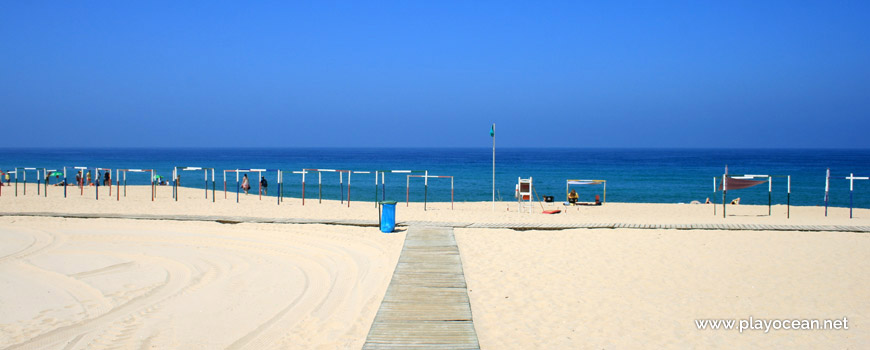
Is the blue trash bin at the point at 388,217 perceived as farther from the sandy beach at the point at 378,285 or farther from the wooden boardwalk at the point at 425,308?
the wooden boardwalk at the point at 425,308

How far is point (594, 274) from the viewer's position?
29.0 feet

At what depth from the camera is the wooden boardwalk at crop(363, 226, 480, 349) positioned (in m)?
5.45

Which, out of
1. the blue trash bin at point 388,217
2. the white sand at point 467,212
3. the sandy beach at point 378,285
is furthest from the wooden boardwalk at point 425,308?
the white sand at point 467,212

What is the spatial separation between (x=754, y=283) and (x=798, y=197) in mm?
29421

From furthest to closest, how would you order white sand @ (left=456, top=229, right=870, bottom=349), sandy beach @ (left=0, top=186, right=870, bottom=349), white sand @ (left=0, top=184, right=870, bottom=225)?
white sand @ (left=0, top=184, right=870, bottom=225) → sandy beach @ (left=0, top=186, right=870, bottom=349) → white sand @ (left=456, top=229, right=870, bottom=349)

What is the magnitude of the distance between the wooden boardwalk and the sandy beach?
0.73 ft

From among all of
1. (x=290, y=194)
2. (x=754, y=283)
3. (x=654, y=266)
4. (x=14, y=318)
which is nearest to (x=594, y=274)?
(x=654, y=266)

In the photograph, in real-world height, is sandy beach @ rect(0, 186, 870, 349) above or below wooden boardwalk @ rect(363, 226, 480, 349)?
below

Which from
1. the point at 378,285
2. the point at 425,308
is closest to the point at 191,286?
the point at 378,285

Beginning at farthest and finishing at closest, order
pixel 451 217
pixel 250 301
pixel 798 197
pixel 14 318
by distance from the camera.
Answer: pixel 798 197 → pixel 451 217 → pixel 250 301 → pixel 14 318

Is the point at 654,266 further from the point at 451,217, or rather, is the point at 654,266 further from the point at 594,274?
the point at 451,217

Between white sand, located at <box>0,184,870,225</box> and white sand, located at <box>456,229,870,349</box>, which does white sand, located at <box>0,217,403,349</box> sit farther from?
white sand, located at <box>0,184,870,225</box>

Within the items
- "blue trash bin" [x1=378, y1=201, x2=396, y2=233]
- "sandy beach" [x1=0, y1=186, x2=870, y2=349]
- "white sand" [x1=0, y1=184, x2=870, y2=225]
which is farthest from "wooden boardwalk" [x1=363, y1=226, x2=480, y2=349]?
"white sand" [x1=0, y1=184, x2=870, y2=225]

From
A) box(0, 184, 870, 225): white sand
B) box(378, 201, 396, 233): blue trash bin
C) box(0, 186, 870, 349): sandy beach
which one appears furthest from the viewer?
box(0, 184, 870, 225): white sand
